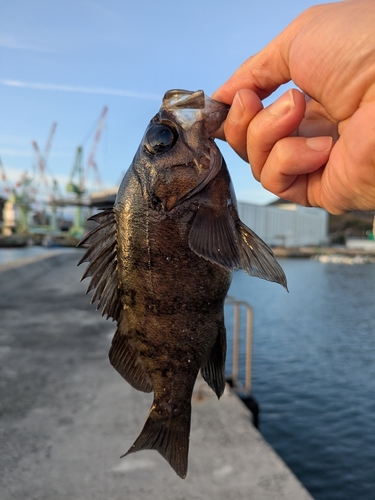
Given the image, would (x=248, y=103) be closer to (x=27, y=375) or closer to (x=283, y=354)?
(x=27, y=375)

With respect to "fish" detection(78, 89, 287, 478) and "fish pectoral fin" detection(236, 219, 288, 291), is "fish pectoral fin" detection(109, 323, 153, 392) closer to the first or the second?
"fish" detection(78, 89, 287, 478)

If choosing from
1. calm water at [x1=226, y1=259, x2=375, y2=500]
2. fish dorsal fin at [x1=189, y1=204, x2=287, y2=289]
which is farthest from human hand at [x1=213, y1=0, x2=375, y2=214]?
calm water at [x1=226, y1=259, x2=375, y2=500]

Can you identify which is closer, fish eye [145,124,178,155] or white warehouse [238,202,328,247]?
fish eye [145,124,178,155]

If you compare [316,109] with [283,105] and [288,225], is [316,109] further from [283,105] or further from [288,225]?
[288,225]

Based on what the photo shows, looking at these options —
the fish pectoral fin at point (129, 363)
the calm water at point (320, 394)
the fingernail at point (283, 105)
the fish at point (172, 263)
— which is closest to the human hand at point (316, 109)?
the fingernail at point (283, 105)

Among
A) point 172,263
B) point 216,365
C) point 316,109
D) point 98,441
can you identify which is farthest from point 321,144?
point 98,441

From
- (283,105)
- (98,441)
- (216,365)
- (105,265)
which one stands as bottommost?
(98,441)

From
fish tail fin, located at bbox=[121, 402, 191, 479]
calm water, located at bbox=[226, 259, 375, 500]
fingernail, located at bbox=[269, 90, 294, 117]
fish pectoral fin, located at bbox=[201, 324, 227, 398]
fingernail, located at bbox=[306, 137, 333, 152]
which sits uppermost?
Answer: fingernail, located at bbox=[269, 90, 294, 117]
